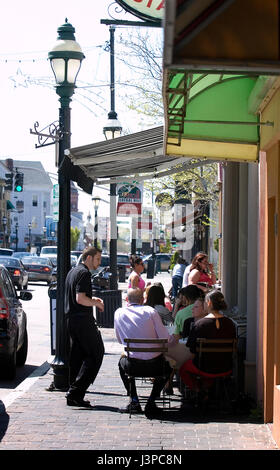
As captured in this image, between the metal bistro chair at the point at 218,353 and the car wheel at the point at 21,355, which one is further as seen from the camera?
the car wheel at the point at 21,355

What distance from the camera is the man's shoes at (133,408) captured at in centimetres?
891

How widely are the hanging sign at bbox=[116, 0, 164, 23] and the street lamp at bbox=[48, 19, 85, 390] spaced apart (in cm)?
218

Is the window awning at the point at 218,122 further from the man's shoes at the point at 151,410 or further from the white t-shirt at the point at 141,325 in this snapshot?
the man's shoes at the point at 151,410

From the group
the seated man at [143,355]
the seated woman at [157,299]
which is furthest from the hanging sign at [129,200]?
the seated man at [143,355]

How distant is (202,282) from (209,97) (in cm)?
575

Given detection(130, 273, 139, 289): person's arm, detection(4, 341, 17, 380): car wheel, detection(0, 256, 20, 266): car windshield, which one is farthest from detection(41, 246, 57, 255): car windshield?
detection(4, 341, 17, 380): car wheel

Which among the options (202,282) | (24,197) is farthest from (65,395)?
(24,197)

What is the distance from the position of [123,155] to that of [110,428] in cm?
368

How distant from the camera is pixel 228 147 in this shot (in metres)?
10.0

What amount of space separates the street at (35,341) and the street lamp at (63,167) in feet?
2.95

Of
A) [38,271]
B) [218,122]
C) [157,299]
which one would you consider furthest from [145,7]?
[38,271]

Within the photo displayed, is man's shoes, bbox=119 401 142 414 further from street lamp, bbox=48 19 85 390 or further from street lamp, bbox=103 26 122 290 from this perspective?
street lamp, bbox=103 26 122 290

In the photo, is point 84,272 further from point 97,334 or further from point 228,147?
point 228,147

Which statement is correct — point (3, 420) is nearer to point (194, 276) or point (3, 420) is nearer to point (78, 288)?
point (78, 288)
